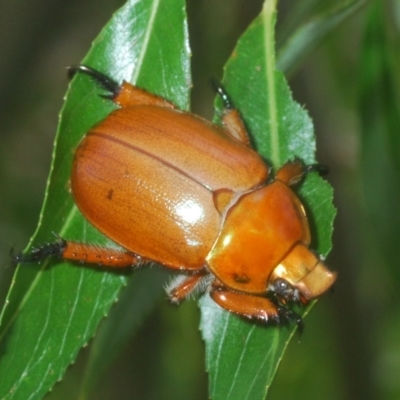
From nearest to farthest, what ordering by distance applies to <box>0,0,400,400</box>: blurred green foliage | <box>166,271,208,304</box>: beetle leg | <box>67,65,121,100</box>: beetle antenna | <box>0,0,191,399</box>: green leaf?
<box>0,0,191,399</box>: green leaf, <box>67,65,121,100</box>: beetle antenna, <box>166,271,208,304</box>: beetle leg, <box>0,0,400,400</box>: blurred green foliage

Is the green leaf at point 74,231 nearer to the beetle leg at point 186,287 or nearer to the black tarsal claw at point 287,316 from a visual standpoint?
the beetle leg at point 186,287

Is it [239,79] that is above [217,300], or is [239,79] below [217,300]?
above

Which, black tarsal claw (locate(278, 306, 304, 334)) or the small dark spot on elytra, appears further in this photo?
the small dark spot on elytra

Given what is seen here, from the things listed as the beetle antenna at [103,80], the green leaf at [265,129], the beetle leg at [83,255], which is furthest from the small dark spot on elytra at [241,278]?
the beetle antenna at [103,80]

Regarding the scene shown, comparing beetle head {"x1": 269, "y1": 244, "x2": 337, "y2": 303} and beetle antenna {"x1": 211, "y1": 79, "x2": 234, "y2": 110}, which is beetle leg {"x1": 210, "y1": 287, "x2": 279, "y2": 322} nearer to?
beetle head {"x1": 269, "y1": 244, "x2": 337, "y2": 303}

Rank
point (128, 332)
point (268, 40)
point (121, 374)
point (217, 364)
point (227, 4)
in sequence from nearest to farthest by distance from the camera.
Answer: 1. point (217, 364)
2. point (268, 40)
3. point (128, 332)
4. point (227, 4)
5. point (121, 374)

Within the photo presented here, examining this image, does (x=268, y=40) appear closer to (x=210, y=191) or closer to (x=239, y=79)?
(x=239, y=79)

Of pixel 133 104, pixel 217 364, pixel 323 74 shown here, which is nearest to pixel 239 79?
pixel 133 104

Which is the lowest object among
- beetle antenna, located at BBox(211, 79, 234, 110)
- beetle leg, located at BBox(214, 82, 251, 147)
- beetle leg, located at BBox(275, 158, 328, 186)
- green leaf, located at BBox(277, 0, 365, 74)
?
beetle leg, located at BBox(275, 158, 328, 186)

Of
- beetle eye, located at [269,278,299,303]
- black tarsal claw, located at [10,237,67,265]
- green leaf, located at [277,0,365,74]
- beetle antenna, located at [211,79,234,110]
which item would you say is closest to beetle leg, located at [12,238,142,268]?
black tarsal claw, located at [10,237,67,265]
